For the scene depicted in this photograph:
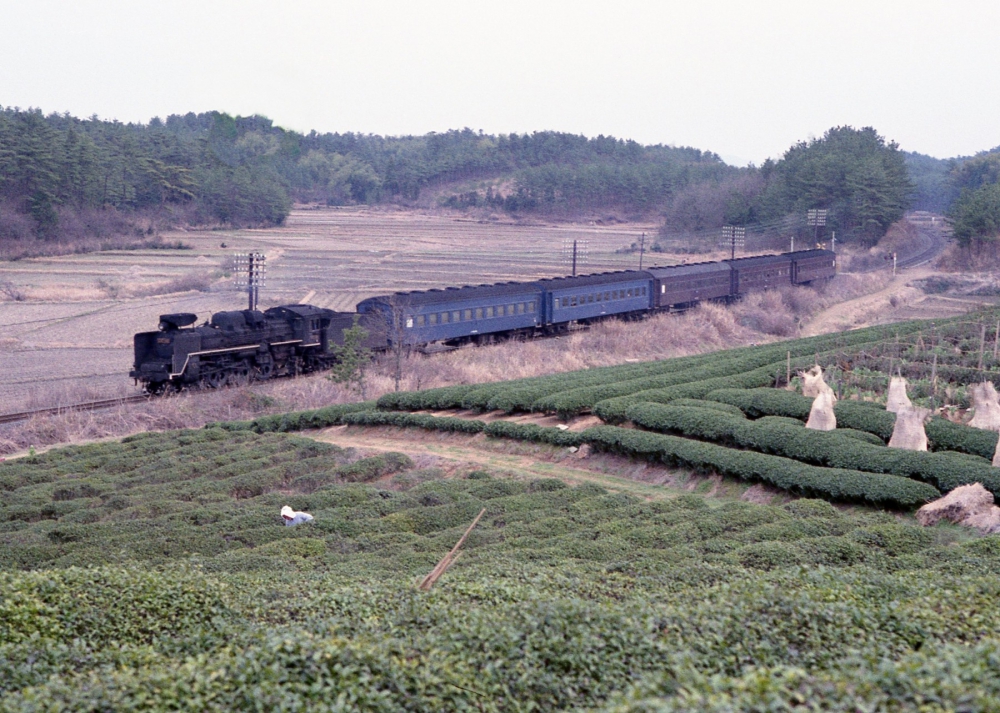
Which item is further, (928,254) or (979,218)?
(928,254)

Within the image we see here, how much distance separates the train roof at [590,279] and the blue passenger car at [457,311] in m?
1.11

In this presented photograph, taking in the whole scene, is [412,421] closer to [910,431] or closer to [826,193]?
[910,431]

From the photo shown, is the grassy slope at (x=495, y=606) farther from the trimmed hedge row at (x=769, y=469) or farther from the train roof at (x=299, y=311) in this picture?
the train roof at (x=299, y=311)

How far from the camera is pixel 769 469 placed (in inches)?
699

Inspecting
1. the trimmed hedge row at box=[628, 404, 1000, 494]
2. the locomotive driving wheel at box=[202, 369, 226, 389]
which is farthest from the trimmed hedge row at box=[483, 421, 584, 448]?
the locomotive driving wheel at box=[202, 369, 226, 389]

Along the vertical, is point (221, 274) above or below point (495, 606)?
above

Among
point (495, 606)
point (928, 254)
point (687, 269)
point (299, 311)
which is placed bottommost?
point (495, 606)

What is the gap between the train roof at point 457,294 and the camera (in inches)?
1535

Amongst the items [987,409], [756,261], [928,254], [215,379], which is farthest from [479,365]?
[928,254]

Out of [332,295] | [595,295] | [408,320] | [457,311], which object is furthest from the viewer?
[332,295]

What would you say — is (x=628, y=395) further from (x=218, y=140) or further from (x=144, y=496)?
(x=218, y=140)

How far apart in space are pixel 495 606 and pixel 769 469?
9940 millimetres

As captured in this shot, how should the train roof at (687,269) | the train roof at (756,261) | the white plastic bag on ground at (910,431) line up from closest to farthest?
the white plastic bag on ground at (910,431), the train roof at (687,269), the train roof at (756,261)

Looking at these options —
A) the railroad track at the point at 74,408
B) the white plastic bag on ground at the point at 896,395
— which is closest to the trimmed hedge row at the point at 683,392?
the white plastic bag on ground at the point at 896,395
